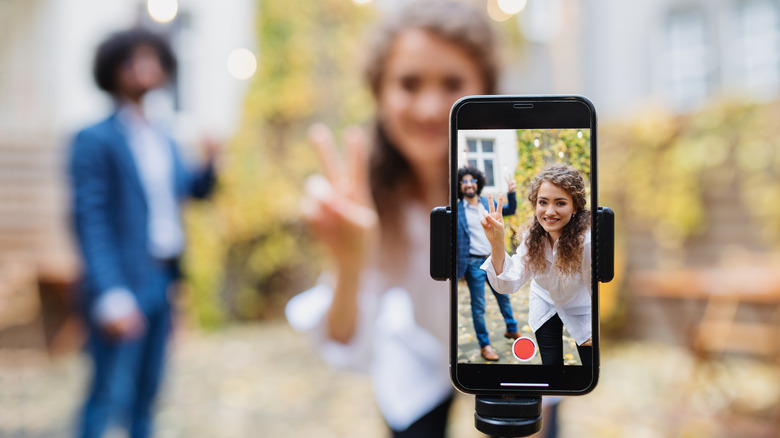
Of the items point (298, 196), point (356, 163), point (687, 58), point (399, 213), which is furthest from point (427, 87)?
point (687, 58)

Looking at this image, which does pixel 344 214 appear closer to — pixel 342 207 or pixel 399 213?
pixel 342 207

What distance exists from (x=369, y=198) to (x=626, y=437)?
247 centimetres

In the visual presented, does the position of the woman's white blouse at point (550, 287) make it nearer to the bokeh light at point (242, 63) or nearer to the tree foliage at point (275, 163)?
the tree foliage at point (275, 163)

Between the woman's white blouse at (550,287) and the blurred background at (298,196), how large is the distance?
2181 millimetres

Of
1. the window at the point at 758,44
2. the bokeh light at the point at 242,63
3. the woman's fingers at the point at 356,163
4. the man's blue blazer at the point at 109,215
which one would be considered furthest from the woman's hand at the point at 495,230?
the window at the point at 758,44

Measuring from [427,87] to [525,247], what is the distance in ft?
1.92

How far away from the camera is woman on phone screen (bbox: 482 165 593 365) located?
1.34ft

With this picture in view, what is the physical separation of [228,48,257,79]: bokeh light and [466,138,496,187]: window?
522cm

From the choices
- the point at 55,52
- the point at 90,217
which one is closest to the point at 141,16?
the point at 55,52

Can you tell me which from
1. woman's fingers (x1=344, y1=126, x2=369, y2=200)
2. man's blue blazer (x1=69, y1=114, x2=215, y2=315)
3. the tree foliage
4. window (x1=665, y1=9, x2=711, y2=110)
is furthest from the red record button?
window (x1=665, y1=9, x2=711, y2=110)

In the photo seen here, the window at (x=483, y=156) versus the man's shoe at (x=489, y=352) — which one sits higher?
the window at (x=483, y=156)

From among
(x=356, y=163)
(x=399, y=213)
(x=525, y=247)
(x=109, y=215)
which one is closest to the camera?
(x=525, y=247)

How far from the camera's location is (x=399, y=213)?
123 cm

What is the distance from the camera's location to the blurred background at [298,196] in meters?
3.43
